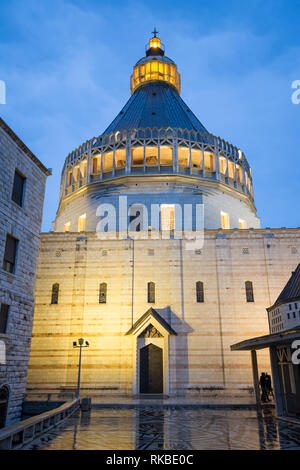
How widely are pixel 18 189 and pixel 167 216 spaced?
16459 millimetres

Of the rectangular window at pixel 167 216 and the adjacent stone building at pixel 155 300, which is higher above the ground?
the rectangular window at pixel 167 216

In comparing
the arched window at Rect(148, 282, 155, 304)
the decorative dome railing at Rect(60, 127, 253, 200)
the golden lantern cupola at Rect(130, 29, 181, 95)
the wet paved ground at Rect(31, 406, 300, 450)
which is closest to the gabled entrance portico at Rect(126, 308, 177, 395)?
the arched window at Rect(148, 282, 155, 304)

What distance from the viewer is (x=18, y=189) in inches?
785

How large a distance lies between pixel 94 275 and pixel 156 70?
108ft

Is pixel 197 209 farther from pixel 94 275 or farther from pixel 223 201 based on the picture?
pixel 94 275

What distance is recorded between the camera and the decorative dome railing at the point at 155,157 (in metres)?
35.1

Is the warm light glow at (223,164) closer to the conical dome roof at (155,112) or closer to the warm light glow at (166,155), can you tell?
the warm light glow at (166,155)

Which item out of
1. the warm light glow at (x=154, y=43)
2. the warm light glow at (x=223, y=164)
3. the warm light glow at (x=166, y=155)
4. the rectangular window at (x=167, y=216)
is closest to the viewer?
the rectangular window at (x=167, y=216)

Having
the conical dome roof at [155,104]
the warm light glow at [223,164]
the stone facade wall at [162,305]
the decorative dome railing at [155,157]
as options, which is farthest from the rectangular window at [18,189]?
the warm light glow at [223,164]

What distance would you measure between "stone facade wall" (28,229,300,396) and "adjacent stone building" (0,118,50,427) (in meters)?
6.92

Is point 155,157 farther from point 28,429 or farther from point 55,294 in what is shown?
point 28,429

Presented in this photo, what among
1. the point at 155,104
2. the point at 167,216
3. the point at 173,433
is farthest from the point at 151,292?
the point at 155,104

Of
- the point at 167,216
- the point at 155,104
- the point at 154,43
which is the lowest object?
the point at 167,216

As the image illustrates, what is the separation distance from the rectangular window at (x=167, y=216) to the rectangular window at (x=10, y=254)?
16.5 meters
